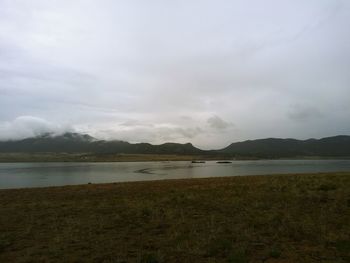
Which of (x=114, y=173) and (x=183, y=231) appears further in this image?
(x=114, y=173)

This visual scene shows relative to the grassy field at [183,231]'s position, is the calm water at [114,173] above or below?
below

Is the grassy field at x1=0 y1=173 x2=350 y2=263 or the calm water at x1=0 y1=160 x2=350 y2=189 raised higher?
the grassy field at x1=0 y1=173 x2=350 y2=263

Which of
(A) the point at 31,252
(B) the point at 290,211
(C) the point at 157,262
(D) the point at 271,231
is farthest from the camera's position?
(B) the point at 290,211

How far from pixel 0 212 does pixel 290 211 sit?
47.8ft

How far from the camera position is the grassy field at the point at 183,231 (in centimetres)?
841

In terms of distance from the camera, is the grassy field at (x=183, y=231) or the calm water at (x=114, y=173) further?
the calm water at (x=114, y=173)

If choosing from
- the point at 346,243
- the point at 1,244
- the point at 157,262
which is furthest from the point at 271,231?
the point at 1,244

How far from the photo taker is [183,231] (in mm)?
11070

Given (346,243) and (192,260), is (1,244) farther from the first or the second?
(346,243)

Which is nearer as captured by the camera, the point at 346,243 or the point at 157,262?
the point at 157,262

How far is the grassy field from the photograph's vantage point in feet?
27.6

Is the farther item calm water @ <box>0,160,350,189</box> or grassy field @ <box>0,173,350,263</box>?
calm water @ <box>0,160,350,189</box>

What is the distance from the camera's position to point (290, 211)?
1415 cm

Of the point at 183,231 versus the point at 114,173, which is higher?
the point at 183,231
